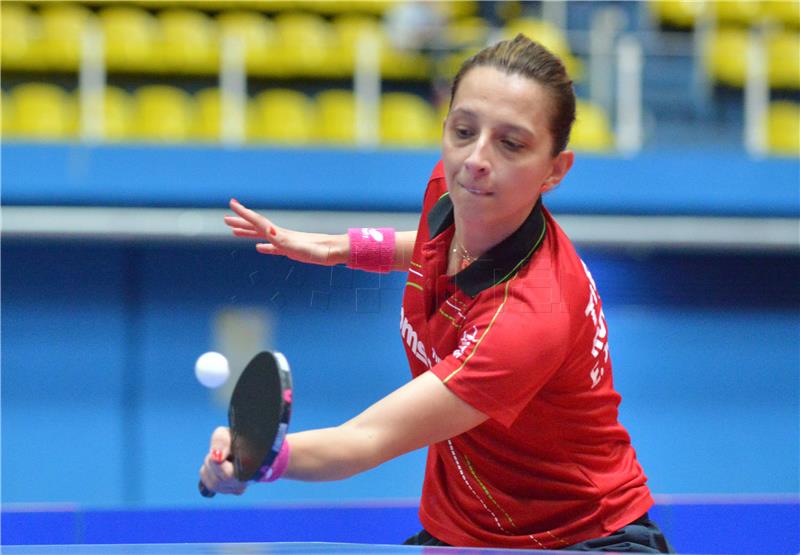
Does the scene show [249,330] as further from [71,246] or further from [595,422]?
[595,422]

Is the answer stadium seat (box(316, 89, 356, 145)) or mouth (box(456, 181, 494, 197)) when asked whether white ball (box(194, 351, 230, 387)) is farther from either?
stadium seat (box(316, 89, 356, 145))

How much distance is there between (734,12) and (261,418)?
18.4 feet

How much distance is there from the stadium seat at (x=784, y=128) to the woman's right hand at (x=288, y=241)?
352 cm

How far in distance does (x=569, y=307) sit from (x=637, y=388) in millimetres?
2938

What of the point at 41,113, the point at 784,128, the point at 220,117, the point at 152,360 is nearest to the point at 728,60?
the point at 784,128

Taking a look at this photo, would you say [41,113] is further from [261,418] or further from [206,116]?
[261,418]

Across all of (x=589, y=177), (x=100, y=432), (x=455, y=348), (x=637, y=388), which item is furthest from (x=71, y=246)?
(x=455, y=348)

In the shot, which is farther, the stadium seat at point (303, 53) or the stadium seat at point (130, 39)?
the stadium seat at point (303, 53)

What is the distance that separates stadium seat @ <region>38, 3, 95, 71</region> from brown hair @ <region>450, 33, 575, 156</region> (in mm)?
3407

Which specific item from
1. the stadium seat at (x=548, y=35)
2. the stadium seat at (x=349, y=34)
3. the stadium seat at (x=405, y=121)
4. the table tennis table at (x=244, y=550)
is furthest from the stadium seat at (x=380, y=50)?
the table tennis table at (x=244, y=550)

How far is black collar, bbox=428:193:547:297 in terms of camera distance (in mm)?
1653

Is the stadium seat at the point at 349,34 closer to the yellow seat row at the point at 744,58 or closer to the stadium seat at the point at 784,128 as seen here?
the yellow seat row at the point at 744,58

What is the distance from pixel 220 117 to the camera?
15.9ft

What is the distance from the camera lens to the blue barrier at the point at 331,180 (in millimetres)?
4078
